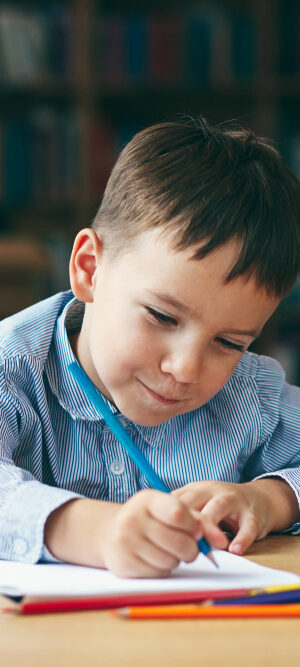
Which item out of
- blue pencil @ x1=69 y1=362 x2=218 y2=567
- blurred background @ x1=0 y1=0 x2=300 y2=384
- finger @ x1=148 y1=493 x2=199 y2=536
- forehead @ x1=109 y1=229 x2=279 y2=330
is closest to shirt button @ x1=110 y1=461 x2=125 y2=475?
blue pencil @ x1=69 y1=362 x2=218 y2=567

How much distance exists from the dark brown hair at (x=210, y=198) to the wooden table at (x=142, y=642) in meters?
0.35

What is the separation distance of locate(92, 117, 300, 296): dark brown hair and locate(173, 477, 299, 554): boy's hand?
20cm

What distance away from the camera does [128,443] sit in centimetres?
73

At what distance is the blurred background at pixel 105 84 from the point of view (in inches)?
117

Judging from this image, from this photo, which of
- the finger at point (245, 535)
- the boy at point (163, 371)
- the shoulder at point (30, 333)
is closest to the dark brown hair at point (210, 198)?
the boy at point (163, 371)

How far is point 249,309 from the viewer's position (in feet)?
2.60

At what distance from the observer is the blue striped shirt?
2.90 ft

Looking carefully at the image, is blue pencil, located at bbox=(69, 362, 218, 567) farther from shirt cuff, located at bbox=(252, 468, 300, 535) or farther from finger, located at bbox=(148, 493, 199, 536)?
shirt cuff, located at bbox=(252, 468, 300, 535)

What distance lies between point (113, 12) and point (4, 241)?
1.10 metres

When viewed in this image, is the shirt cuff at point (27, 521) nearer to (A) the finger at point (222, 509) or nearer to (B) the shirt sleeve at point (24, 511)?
(B) the shirt sleeve at point (24, 511)

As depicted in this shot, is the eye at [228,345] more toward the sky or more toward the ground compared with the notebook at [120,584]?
more toward the sky

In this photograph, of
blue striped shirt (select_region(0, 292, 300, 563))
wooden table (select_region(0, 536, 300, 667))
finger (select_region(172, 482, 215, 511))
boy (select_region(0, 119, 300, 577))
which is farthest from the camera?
blue striped shirt (select_region(0, 292, 300, 563))

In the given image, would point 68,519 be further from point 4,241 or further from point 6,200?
point 6,200

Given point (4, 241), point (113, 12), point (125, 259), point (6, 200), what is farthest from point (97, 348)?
point (113, 12)
